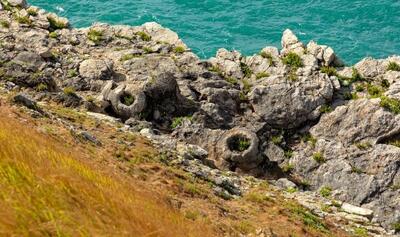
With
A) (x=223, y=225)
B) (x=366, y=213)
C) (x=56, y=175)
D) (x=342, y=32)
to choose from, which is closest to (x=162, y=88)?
(x=366, y=213)

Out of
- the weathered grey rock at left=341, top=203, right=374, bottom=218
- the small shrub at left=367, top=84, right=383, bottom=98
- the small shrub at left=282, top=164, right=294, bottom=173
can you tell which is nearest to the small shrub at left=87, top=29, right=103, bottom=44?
the small shrub at left=282, top=164, right=294, bottom=173

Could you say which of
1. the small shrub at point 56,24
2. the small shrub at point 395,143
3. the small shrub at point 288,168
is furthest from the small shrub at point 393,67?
the small shrub at point 56,24

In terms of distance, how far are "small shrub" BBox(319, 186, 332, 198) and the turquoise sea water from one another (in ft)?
128

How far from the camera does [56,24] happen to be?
37031 millimetres

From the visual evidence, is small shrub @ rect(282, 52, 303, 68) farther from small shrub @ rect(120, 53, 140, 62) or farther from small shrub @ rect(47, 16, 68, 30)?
small shrub @ rect(47, 16, 68, 30)

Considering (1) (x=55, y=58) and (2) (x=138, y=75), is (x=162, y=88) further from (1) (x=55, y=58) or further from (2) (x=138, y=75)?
(1) (x=55, y=58)

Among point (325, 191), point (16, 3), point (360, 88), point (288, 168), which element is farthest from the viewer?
point (16, 3)

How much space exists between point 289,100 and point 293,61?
348 centimetres

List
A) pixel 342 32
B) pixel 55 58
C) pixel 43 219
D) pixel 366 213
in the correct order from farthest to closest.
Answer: pixel 342 32
pixel 55 58
pixel 366 213
pixel 43 219

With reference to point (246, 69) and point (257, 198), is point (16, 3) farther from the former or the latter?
point (257, 198)

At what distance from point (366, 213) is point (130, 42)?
18.9 metres

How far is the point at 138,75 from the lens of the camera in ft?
107

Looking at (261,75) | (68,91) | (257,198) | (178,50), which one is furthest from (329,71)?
(257,198)

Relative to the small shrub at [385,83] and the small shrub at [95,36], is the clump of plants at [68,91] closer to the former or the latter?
the small shrub at [95,36]
